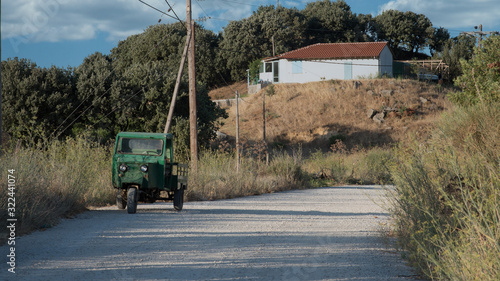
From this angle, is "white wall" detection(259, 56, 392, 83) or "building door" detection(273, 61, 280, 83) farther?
"building door" detection(273, 61, 280, 83)

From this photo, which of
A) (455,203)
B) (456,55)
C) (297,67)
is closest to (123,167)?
(455,203)

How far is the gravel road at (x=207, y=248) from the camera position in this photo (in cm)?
678

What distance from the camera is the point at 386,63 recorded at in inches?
2434

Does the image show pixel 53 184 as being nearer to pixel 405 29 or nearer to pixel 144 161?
pixel 144 161

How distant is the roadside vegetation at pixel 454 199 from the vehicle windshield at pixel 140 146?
21.2ft

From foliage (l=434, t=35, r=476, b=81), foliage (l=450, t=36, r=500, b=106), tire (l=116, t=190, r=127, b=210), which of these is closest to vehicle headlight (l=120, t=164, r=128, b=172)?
tire (l=116, t=190, r=127, b=210)

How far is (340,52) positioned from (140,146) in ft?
164

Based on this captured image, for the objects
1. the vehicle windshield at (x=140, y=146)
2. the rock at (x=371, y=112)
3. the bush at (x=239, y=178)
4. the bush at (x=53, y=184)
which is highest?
the rock at (x=371, y=112)

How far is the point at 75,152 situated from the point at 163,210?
313 centimetres

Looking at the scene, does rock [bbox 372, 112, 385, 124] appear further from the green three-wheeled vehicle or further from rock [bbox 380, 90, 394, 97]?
the green three-wheeled vehicle

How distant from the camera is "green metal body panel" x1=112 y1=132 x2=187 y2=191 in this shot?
12.9m

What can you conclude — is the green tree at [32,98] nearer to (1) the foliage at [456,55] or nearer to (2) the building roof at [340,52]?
(2) the building roof at [340,52]

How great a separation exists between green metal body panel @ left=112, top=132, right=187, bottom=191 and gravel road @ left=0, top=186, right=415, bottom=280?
0.78 meters

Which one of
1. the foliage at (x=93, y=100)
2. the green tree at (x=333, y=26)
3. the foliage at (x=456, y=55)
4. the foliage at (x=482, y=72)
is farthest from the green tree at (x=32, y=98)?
the green tree at (x=333, y=26)
